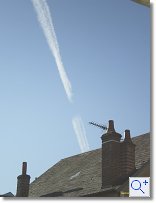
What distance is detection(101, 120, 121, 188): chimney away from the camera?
32.9 ft

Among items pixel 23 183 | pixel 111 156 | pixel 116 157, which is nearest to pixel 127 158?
pixel 116 157

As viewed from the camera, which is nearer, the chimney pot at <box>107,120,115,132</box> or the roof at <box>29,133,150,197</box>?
the chimney pot at <box>107,120,115,132</box>

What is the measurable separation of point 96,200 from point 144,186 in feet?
1.40

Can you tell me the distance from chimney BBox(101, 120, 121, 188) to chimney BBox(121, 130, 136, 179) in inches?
5.8

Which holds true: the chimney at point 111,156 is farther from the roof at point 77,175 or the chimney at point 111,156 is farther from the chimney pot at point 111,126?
the roof at point 77,175

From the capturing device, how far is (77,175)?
13016 mm

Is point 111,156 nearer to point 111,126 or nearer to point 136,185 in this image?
point 111,126

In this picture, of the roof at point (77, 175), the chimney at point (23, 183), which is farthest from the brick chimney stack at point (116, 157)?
the chimney at point (23, 183)

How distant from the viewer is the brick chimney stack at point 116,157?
9.93 metres

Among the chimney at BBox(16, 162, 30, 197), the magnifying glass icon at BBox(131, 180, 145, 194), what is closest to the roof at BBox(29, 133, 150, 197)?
the chimney at BBox(16, 162, 30, 197)

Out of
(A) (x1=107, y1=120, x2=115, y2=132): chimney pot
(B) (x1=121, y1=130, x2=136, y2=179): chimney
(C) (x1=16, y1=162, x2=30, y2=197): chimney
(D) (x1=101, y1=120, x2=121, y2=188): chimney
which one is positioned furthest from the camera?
(C) (x1=16, y1=162, x2=30, y2=197): chimney

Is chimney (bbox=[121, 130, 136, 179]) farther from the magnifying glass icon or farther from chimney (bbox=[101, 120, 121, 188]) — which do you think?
the magnifying glass icon

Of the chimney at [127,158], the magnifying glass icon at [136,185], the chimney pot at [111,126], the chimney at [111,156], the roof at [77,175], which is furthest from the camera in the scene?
the roof at [77,175]

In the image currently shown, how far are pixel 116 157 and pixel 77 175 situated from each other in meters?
3.20
